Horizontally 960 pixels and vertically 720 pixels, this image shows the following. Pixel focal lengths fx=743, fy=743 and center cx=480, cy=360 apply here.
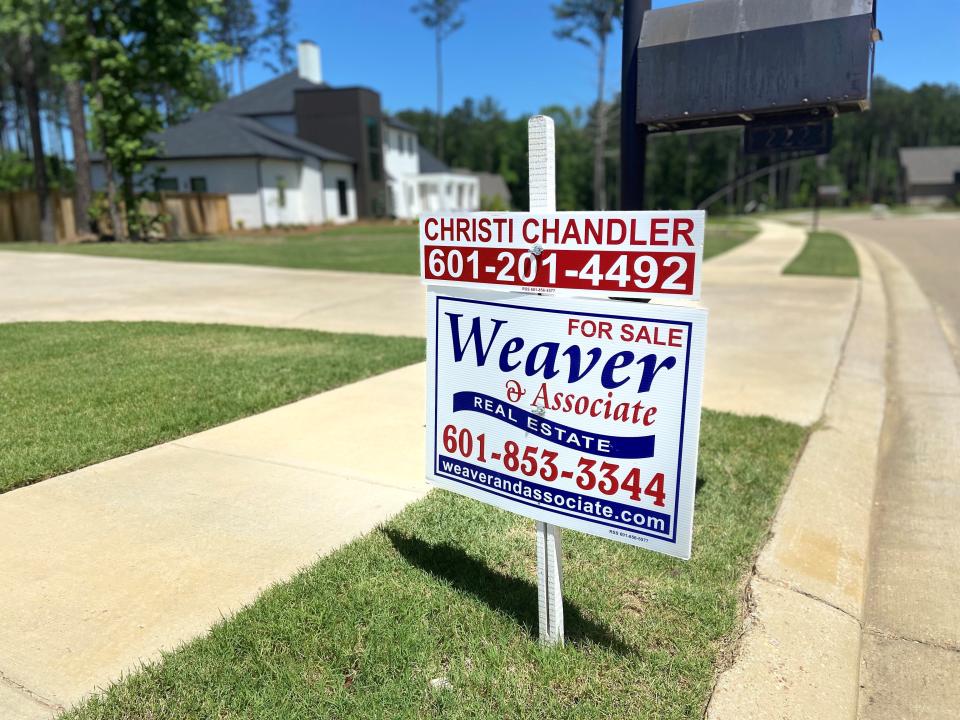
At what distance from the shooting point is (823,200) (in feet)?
325

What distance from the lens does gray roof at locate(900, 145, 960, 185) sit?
298 feet

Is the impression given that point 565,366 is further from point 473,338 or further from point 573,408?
point 473,338

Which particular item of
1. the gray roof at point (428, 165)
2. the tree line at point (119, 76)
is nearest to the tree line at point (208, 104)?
the tree line at point (119, 76)

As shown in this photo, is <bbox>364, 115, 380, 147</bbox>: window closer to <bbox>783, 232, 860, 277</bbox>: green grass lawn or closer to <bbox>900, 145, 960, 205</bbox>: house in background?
<bbox>783, 232, 860, 277</bbox>: green grass lawn

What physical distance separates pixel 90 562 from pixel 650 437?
242 cm

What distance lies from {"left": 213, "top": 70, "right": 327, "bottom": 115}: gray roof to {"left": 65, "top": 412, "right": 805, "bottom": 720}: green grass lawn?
135 ft

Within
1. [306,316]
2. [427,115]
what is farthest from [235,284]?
[427,115]

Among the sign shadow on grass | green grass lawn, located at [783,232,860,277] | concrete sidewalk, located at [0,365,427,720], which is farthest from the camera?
green grass lawn, located at [783,232,860,277]

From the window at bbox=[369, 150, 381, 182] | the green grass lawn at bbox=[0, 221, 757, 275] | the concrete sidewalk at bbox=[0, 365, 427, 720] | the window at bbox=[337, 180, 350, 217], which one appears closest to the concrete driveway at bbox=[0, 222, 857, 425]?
the green grass lawn at bbox=[0, 221, 757, 275]

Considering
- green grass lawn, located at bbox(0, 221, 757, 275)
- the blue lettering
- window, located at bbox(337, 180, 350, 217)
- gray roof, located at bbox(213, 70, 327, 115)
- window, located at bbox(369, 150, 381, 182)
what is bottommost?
green grass lawn, located at bbox(0, 221, 757, 275)

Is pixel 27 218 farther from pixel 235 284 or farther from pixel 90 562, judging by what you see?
pixel 90 562

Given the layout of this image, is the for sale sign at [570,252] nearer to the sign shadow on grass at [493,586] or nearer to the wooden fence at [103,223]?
the sign shadow on grass at [493,586]

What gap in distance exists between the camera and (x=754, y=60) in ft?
10.0

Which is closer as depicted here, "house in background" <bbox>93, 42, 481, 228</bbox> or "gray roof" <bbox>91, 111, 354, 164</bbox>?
"gray roof" <bbox>91, 111, 354, 164</bbox>
